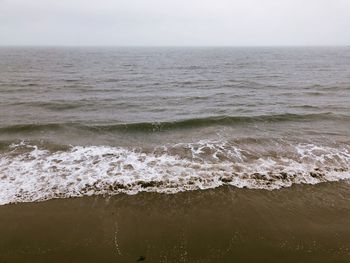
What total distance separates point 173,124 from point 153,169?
7.62m

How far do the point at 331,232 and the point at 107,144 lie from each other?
1223 cm

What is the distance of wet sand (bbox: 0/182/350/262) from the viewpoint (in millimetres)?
7816

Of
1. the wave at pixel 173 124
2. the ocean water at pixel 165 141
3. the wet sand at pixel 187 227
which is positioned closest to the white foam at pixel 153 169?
the ocean water at pixel 165 141

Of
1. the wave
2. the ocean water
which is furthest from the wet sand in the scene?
the wave

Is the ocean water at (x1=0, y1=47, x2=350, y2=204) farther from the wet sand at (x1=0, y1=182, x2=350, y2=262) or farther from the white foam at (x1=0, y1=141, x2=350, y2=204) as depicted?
the wet sand at (x1=0, y1=182, x2=350, y2=262)

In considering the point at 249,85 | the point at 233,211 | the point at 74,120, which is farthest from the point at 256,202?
the point at 249,85

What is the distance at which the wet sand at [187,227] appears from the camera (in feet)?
25.6

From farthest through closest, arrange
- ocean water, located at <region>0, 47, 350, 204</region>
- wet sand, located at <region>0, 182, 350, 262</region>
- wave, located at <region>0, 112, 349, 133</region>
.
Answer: wave, located at <region>0, 112, 349, 133</region> → ocean water, located at <region>0, 47, 350, 204</region> → wet sand, located at <region>0, 182, 350, 262</region>

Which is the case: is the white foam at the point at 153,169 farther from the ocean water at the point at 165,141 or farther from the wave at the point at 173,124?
the wave at the point at 173,124

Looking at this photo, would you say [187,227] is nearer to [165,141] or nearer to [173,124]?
[165,141]

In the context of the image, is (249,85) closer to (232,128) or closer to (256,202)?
(232,128)

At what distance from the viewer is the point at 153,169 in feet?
43.3

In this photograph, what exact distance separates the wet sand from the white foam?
71 centimetres

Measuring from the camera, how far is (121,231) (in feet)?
28.9
